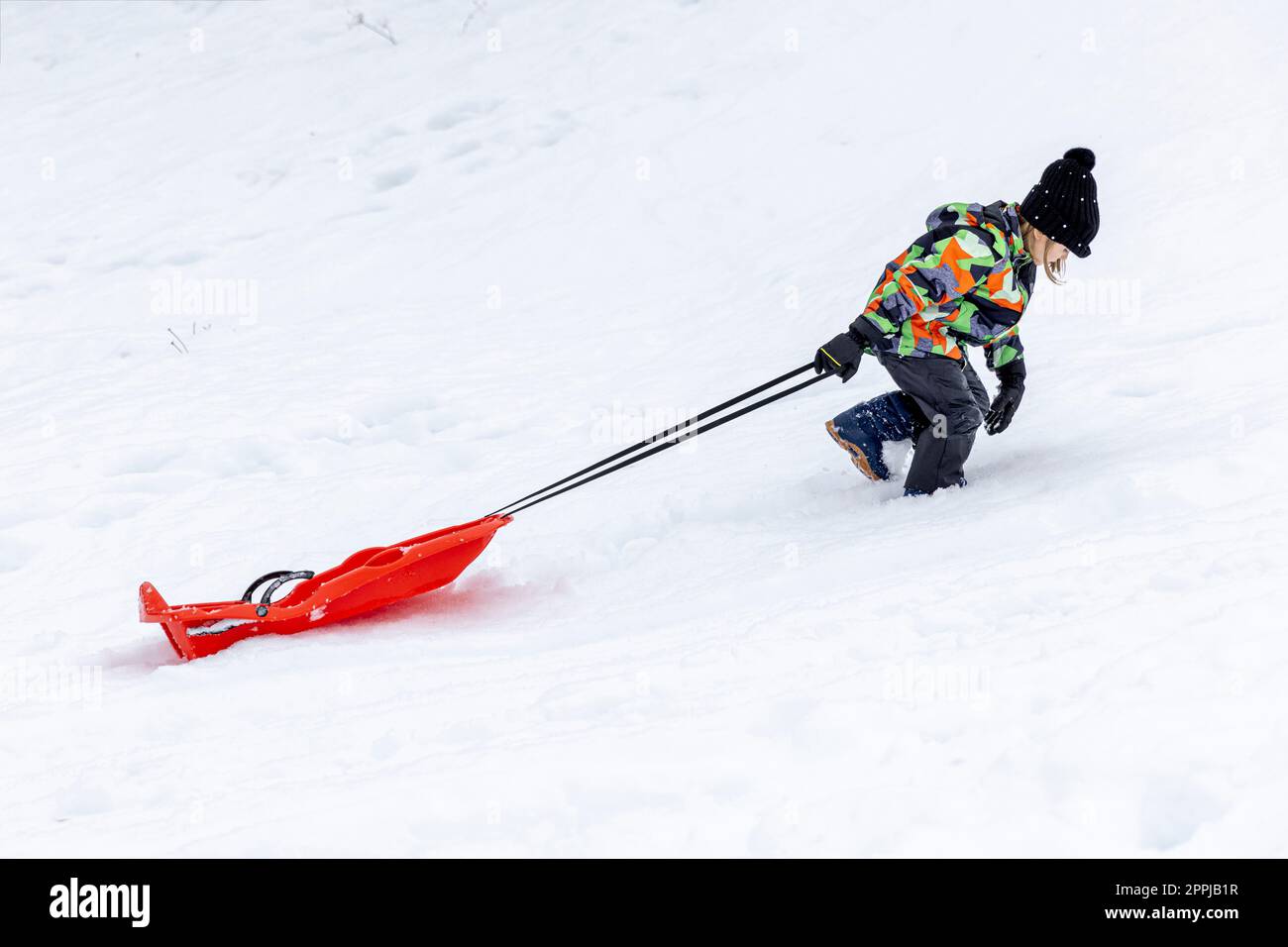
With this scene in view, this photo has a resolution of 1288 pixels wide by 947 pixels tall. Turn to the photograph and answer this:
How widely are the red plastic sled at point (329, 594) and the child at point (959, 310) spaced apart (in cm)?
144

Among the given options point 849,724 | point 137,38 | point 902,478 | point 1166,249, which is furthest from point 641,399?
point 137,38

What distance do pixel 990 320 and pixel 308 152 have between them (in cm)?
691

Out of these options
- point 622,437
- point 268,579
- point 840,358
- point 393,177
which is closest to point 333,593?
point 268,579

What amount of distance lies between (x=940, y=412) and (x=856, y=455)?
1.50 feet

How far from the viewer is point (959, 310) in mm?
4039

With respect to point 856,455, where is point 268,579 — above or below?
below

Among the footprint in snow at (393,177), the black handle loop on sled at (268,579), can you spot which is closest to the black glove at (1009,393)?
the black handle loop on sled at (268,579)

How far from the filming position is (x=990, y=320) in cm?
406

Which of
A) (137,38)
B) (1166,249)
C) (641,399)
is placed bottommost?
(641,399)

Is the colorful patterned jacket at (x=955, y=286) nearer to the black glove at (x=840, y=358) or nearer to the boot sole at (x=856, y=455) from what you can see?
the black glove at (x=840, y=358)

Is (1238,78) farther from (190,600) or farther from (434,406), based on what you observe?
(190,600)

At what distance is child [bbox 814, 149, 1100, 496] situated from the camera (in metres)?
3.88

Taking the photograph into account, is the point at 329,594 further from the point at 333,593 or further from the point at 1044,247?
the point at 1044,247
